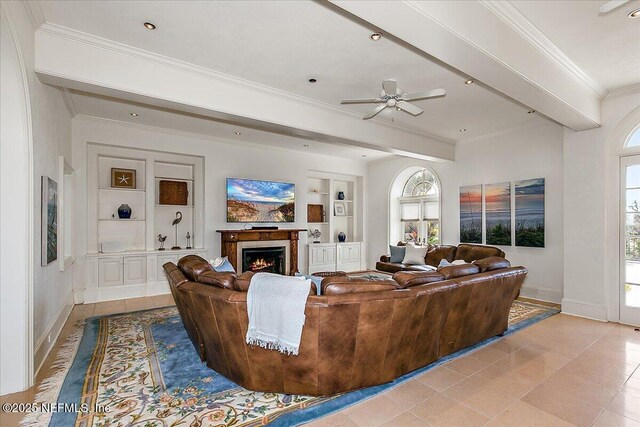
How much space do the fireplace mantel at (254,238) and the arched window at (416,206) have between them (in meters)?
2.75

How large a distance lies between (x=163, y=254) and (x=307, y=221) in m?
3.59

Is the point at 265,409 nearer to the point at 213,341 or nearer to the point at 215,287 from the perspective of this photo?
the point at 213,341

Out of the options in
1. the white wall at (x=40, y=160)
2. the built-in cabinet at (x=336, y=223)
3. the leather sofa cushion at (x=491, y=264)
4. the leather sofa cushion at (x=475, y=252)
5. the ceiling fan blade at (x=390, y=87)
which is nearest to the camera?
the white wall at (x=40, y=160)

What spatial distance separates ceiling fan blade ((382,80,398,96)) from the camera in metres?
3.44

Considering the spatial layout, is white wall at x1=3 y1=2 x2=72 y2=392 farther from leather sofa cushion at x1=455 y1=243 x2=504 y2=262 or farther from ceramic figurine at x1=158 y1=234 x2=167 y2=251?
leather sofa cushion at x1=455 y1=243 x2=504 y2=262

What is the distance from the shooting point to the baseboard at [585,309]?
457 cm

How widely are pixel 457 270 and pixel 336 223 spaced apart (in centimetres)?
606

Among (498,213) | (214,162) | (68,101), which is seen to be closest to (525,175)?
(498,213)

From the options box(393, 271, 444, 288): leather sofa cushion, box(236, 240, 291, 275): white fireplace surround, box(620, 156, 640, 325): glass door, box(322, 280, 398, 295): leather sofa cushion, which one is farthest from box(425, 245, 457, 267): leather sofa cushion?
box(322, 280, 398, 295): leather sofa cushion

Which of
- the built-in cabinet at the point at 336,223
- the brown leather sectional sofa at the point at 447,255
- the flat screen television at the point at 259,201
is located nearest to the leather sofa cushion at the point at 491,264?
the brown leather sectional sofa at the point at 447,255

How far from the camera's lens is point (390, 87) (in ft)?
11.5

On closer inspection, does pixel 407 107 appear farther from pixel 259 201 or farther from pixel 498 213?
pixel 259 201

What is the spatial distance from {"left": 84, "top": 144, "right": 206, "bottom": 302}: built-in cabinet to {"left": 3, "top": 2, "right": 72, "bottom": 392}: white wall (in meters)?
1.22

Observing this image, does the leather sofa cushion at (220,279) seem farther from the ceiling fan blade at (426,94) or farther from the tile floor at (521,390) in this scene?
the ceiling fan blade at (426,94)
